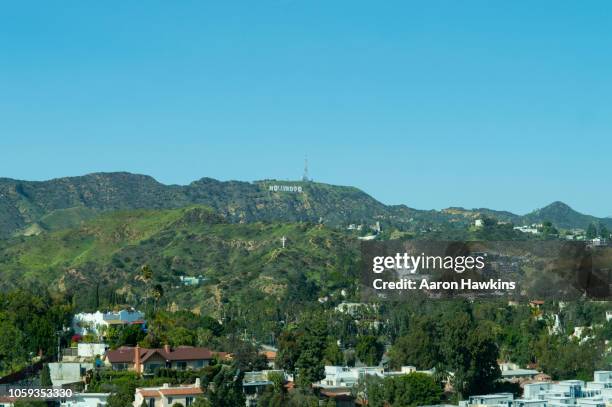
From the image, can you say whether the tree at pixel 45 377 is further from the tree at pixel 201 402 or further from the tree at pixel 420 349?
the tree at pixel 420 349

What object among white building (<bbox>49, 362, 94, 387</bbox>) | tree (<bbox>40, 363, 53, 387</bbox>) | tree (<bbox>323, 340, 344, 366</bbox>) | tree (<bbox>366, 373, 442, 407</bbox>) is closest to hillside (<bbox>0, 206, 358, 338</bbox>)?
tree (<bbox>323, 340, 344, 366</bbox>)

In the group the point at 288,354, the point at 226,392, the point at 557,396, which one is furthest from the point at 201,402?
the point at 557,396

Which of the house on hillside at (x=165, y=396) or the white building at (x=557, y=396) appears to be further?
the white building at (x=557, y=396)

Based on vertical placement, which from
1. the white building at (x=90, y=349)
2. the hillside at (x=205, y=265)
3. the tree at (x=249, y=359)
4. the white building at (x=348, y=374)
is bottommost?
the white building at (x=348, y=374)

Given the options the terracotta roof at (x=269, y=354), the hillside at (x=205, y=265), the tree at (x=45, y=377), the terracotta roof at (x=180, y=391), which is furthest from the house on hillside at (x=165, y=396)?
the hillside at (x=205, y=265)

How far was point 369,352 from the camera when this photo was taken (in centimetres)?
8844

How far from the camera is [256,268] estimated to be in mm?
155125

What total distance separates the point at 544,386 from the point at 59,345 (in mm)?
31296

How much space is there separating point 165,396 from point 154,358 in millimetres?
7878

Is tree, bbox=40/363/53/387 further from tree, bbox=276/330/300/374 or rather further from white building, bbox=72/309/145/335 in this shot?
white building, bbox=72/309/145/335

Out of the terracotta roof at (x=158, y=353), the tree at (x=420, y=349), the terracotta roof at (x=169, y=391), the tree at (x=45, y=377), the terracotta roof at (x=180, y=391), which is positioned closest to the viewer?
the terracotta roof at (x=169, y=391)

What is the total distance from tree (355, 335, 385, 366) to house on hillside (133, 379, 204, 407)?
25.9 meters

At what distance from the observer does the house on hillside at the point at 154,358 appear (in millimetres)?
70438

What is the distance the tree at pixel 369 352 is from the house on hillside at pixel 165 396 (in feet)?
85.0
